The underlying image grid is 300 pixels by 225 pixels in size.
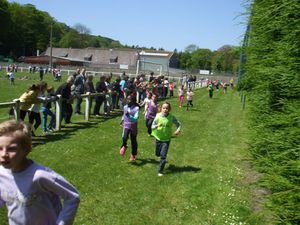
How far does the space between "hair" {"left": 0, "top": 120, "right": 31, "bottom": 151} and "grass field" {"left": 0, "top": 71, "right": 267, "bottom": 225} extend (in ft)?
12.2

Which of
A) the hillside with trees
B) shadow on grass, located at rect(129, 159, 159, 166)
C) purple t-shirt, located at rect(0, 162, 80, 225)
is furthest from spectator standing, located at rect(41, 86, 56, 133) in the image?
the hillside with trees

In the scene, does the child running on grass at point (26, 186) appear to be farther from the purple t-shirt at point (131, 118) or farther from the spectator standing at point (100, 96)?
the spectator standing at point (100, 96)

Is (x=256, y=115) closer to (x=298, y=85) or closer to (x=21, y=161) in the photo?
(x=298, y=85)

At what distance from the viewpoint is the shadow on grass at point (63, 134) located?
471 inches

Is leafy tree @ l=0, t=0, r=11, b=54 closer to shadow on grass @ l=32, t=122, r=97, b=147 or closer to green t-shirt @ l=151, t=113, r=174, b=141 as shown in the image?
shadow on grass @ l=32, t=122, r=97, b=147

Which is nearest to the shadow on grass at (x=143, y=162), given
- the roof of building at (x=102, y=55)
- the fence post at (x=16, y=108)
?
the fence post at (x=16, y=108)

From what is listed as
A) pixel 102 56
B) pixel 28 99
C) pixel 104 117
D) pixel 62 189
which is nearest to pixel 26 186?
pixel 62 189

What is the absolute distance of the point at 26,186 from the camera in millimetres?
2961

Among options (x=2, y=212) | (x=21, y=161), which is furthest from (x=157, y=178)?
(x=21, y=161)

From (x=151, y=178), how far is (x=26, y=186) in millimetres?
6111

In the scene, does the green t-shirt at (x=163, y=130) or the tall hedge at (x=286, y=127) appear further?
the green t-shirt at (x=163, y=130)

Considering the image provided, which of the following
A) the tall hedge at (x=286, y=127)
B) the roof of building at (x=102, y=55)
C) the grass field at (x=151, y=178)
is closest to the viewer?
the tall hedge at (x=286, y=127)

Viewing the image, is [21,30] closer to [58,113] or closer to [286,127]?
[58,113]

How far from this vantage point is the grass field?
678cm
